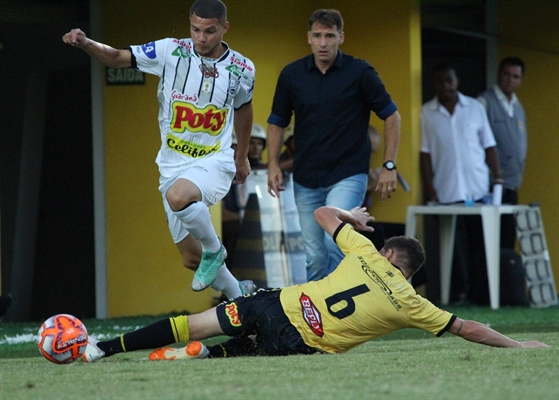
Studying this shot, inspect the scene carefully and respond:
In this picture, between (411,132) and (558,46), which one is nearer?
(411,132)

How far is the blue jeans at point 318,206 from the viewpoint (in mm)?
7895

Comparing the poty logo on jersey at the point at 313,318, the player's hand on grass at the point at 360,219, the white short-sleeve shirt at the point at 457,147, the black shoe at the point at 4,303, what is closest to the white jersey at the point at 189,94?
the player's hand on grass at the point at 360,219

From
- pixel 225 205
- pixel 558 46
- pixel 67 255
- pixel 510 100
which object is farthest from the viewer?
pixel 67 255

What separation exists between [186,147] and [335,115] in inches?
51.6

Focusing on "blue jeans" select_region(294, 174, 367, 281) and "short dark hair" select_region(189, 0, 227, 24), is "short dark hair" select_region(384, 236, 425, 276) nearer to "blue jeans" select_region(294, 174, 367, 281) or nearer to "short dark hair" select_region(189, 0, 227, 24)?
"blue jeans" select_region(294, 174, 367, 281)

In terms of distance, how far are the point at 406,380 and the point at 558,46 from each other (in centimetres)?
866

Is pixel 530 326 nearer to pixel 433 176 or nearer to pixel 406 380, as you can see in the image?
pixel 433 176

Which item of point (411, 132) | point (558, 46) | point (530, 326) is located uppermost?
point (558, 46)

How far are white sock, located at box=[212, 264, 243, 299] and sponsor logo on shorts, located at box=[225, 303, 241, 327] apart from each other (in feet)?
2.76

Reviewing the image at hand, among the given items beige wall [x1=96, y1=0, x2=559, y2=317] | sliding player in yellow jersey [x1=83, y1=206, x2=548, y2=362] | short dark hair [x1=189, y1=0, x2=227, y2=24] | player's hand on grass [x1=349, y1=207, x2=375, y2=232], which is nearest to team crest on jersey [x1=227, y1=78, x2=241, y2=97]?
short dark hair [x1=189, y1=0, x2=227, y2=24]

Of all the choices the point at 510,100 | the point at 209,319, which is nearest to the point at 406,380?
the point at 209,319

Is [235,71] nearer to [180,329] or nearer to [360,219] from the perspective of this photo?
[360,219]

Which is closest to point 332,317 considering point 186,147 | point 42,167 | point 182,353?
point 182,353

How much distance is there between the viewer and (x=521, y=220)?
441 inches
